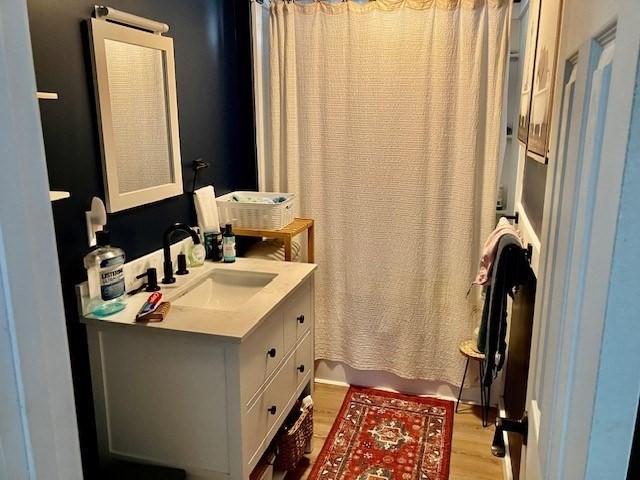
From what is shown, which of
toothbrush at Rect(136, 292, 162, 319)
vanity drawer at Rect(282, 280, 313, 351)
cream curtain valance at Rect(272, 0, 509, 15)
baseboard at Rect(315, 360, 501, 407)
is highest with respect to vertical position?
cream curtain valance at Rect(272, 0, 509, 15)

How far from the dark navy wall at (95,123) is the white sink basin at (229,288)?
0.27 m

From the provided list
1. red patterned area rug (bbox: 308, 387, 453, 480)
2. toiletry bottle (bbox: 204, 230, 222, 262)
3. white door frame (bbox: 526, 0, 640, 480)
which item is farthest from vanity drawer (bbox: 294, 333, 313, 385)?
white door frame (bbox: 526, 0, 640, 480)

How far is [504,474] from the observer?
2.31m

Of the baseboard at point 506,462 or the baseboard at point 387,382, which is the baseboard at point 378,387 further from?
the baseboard at point 506,462

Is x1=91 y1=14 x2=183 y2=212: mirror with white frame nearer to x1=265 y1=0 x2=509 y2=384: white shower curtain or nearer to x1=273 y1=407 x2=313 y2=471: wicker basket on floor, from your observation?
x1=265 y1=0 x2=509 y2=384: white shower curtain

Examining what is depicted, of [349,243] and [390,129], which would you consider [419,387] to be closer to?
[349,243]

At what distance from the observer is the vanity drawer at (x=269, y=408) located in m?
1.76

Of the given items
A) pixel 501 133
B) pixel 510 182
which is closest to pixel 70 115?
pixel 501 133

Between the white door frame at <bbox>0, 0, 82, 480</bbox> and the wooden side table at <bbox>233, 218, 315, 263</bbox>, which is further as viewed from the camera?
the wooden side table at <bbox>233, 218, 315, 263</bbox>

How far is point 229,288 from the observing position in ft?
7.52

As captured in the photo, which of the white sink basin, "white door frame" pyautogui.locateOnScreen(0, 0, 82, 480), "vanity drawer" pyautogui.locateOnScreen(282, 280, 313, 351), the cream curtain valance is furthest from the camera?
the cream curtain valance

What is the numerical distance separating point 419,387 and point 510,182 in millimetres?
1265

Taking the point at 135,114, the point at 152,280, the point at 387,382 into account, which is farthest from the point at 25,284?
the point at 387,382

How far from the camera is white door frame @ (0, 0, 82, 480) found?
60cm
